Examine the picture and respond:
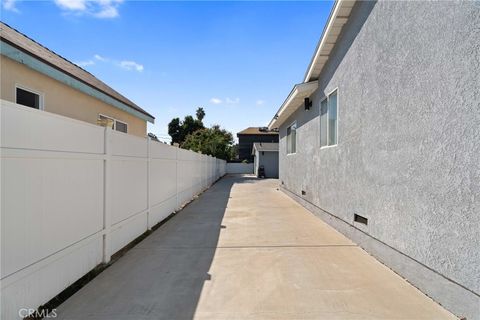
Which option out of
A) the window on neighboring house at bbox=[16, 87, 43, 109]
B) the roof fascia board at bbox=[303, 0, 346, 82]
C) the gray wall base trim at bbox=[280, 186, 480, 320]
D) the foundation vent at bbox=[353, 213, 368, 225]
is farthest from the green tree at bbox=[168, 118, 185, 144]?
the gray wall base trim at bbox=[280, 186, 480, 320]

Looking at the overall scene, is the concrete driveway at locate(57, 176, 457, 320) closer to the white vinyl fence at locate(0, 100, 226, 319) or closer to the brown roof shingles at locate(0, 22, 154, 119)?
the white vinyl fence at locate(0, 100, 226, 319)

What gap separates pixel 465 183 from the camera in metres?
3.09

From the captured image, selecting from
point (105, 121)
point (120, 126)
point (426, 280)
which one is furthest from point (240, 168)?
point (426, 280)

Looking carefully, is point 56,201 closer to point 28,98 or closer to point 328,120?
point 28,98

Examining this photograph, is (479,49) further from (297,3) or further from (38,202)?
(297,3)

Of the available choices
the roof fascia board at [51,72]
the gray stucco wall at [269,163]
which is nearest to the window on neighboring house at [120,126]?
the roof fascia board at [51,72]

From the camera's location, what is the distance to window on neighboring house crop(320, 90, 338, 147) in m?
7.62

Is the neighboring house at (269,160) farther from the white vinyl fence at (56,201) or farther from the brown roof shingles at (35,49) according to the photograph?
the white vinyl fence at (56,201)

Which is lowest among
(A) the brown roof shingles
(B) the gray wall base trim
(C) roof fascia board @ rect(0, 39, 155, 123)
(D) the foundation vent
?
(B) the gray wall base trim

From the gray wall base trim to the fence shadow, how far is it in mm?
2603

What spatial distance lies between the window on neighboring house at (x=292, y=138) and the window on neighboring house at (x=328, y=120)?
427cm

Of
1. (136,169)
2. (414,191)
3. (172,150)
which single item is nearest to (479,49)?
(414,191)

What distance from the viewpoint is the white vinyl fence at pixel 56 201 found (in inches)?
105

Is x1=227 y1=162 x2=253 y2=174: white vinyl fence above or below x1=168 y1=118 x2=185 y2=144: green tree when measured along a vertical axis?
below
